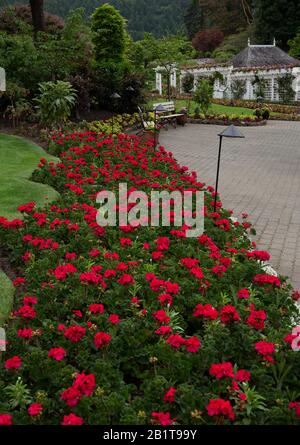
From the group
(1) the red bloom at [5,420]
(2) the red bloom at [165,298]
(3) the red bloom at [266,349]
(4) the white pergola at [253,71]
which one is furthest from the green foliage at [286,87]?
(1) the red bloom at [5,420]

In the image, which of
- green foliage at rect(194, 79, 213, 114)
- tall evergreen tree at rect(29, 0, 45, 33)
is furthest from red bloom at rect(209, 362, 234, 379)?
green foliage at rect(194, 79, 213, 114)

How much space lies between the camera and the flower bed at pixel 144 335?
2.88 meters

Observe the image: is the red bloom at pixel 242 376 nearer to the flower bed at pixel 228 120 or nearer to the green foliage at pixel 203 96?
the flower bed at pixel 228 120

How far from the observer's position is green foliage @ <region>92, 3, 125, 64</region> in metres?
21.4

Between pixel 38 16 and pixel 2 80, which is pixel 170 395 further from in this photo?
pixel 38 16

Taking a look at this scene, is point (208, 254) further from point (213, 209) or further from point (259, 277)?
point (213, 209)

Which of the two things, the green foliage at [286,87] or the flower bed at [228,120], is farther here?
the green foliage at [286,87]

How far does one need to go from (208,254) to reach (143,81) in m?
17.2

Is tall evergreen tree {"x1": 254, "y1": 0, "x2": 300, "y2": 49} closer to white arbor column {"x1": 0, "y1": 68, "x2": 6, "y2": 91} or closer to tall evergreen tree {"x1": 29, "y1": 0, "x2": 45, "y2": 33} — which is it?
tall evergreen tree {"x1": 29, "y1": 0, "x2": 45, "y2": 33}

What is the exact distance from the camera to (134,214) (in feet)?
20.3

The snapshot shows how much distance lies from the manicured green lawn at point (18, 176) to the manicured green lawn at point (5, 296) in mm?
2140

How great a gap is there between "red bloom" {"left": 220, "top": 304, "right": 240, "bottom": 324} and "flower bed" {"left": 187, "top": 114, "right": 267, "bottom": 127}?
66.8ft

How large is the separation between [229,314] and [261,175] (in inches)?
343

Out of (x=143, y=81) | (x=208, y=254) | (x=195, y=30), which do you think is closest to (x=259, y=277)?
(x=208, y=254)
